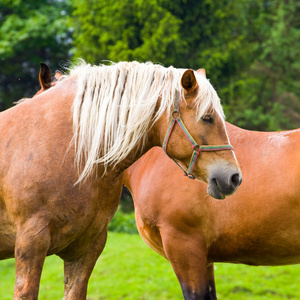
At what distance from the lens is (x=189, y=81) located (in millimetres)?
2359

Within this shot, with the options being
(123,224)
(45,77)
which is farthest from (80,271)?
(123,224)

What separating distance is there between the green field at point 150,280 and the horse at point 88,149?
12.6ft

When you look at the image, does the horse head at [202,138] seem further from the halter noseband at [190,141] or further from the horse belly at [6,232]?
the horse belly at [6,232]

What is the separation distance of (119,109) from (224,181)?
671mm

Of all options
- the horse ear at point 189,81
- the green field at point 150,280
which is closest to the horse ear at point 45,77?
the horse ear at point 189,81

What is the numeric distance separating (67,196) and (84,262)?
1.62 feet

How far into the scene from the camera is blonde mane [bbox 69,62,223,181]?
237cm

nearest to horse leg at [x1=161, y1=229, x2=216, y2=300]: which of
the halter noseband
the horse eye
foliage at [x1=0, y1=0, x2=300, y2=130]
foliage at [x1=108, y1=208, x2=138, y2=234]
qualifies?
the halter noseband

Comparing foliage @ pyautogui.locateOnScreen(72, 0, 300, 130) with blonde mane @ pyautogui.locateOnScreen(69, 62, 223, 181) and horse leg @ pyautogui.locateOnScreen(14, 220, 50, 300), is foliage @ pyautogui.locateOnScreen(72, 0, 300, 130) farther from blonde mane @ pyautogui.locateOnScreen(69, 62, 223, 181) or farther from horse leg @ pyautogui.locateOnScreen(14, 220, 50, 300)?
horse leg @ pyautogui.locateOnScreen(14, 220, 50, 300)

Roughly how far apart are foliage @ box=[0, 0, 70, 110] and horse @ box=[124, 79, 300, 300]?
34.4ft

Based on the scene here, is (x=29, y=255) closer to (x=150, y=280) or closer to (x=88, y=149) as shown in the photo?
(x=88, y=149)

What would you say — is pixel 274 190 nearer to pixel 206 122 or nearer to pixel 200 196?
pixel 200 196

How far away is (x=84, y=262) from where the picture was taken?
2580mm

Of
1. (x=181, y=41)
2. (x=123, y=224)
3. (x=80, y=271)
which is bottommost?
(x=123, y=224)
